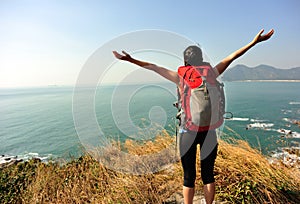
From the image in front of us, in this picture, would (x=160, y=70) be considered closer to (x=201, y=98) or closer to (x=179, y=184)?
(x=201, y=98)

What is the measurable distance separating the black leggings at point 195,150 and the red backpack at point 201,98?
0.30 feet

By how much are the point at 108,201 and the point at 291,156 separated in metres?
3.66

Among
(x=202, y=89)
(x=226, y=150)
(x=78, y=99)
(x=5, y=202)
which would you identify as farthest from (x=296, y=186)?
(x=5, y=202)

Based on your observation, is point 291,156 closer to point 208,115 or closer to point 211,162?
point 211,162

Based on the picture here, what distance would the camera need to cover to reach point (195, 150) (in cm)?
202

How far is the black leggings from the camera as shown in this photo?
198cm

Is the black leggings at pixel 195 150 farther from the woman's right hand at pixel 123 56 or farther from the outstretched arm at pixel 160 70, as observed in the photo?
the woman's right hand at pixel 123 56

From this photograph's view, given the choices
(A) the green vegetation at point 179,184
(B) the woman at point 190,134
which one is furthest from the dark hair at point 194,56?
(A) the green vegetation at point 179,184

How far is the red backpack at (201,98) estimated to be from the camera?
187cm

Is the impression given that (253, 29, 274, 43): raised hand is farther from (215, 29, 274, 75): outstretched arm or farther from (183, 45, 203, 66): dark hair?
(183, 45, 203, 66): dark hair

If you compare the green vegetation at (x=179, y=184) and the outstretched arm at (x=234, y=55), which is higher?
the outstretched arm at (x=234, y=55)

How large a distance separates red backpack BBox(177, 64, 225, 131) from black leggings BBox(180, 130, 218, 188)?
92mm

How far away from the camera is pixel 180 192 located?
2.97 metres

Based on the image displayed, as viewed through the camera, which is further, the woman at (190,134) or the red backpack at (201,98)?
the woman at (190,134)
